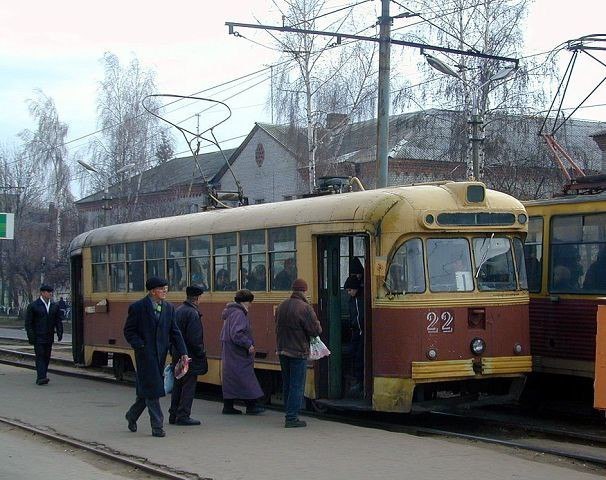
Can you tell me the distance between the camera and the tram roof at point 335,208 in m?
12.6

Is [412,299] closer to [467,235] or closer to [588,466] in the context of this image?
[467,235]

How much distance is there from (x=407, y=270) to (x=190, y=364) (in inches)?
105

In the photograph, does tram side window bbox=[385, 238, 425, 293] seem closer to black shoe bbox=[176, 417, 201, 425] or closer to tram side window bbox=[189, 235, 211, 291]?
black shoe bbox=[176, 417, 201, 425]

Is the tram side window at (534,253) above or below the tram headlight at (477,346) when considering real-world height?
above

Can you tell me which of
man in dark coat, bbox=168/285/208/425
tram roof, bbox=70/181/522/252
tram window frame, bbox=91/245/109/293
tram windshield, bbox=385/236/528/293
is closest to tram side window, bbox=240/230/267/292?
tram roof, bbox=70/181/522/252

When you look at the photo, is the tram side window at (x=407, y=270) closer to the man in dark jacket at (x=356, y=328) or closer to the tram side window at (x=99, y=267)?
the man in dark jacket at (x=356, y=328)

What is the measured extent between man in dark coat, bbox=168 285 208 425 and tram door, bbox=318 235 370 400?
62.2 inches

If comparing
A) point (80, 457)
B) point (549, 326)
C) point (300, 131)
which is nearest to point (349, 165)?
point (300, 131)

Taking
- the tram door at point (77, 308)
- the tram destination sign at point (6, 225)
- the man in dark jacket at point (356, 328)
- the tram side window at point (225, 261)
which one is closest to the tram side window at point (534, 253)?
the man in dark jacket at point (356, 328)

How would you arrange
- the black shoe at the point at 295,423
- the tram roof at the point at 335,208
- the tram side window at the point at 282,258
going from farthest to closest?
the tram side window at the point at 282,258 < the tram roof at the point at 335,208 < the black shoe at the point at 295,423

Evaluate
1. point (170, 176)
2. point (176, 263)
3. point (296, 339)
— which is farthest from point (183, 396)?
point (170, 176)

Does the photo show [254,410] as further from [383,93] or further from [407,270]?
[383,93]

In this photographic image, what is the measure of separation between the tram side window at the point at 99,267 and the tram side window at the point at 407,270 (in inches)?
331

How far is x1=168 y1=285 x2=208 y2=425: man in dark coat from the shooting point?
12.5 m
